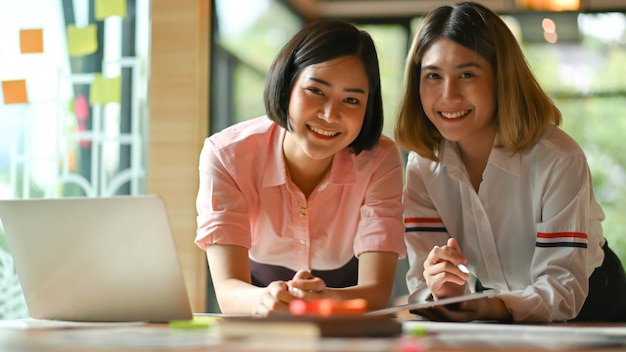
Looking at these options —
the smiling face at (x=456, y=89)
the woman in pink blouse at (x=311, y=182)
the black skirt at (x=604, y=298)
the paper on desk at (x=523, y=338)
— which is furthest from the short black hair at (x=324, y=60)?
the paper on desk at (x=523, y=338)

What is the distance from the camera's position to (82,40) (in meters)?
3.78

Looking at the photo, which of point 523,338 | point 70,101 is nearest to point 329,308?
point 523,338

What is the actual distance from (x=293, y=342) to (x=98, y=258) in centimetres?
53

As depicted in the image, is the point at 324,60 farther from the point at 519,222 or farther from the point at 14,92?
the point at 14,92

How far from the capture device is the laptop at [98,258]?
1410 mm

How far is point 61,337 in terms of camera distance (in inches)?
47.9

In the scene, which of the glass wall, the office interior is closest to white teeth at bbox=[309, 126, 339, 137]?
the office interior

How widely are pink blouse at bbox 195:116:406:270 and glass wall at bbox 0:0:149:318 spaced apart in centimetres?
149

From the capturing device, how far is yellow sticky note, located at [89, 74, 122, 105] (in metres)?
3.90

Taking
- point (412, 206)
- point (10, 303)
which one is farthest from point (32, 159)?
point (412, 206)

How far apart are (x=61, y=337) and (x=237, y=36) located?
161 inches

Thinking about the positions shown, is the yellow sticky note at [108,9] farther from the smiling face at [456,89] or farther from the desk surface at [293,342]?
the desk surface at [293,342]

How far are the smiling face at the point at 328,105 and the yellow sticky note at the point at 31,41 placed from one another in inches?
68.8

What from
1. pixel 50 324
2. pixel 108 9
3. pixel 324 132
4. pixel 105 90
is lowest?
pixel 50 324
